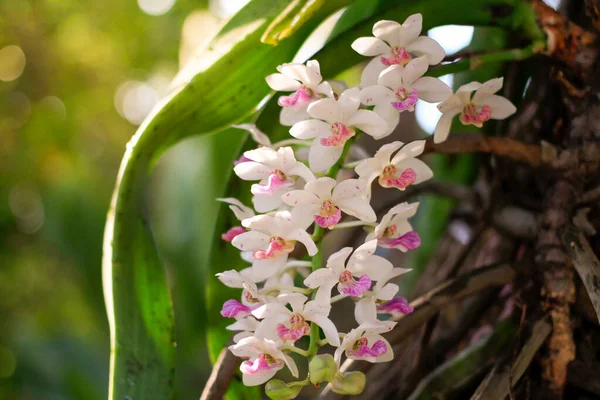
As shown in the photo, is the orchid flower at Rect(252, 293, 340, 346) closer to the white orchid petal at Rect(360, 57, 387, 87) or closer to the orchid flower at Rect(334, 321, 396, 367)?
the orchid flower at Rect(334, 321, 396, 367)

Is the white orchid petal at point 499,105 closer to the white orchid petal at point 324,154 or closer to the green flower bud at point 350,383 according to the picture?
the white orchid petal at point 324,154

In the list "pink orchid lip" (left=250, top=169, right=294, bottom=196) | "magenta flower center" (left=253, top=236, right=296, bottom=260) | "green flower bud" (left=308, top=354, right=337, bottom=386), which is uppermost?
"pink orchid lip" (left=250, top=169, right=294, bottom=196)

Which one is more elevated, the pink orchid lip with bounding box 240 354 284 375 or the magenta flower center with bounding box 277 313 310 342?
the magenta flower center with bounding box 277 313 310 342

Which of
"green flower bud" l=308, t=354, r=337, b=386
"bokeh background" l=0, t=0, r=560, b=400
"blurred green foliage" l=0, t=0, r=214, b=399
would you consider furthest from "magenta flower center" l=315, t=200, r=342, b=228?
"blurred green foliage" l=0, t=0, r=214, b=399

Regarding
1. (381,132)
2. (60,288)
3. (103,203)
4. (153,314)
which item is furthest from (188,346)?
(381,132)

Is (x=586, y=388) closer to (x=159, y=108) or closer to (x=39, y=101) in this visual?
(x=159, y=108)

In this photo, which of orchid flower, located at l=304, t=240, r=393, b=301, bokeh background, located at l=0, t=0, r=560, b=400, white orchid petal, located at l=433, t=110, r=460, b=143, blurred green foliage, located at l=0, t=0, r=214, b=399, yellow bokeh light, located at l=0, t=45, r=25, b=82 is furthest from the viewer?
yellow bokeh light, located at l=0, t=45, r=25, b=82
